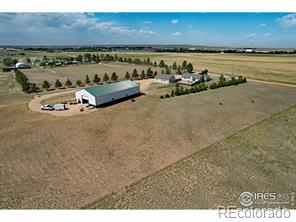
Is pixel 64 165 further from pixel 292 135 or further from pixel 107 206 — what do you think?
pixel 292 135

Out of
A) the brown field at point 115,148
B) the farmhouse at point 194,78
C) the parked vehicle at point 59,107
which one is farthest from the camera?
the farmhouse at point 194,78

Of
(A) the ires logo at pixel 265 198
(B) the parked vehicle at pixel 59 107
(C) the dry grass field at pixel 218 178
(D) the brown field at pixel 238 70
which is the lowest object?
(A) the ires logo at pixel 265 198

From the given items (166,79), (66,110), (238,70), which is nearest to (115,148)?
(66,110)

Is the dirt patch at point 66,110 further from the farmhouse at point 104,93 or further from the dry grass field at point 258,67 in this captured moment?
the dry grass field at point 258,67

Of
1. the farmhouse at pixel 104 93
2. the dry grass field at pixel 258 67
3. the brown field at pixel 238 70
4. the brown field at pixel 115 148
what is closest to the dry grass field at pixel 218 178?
the brown field at pixel 115 148

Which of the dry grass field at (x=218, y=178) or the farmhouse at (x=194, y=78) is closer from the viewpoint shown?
the dry grass field at (x=218, y=178)
